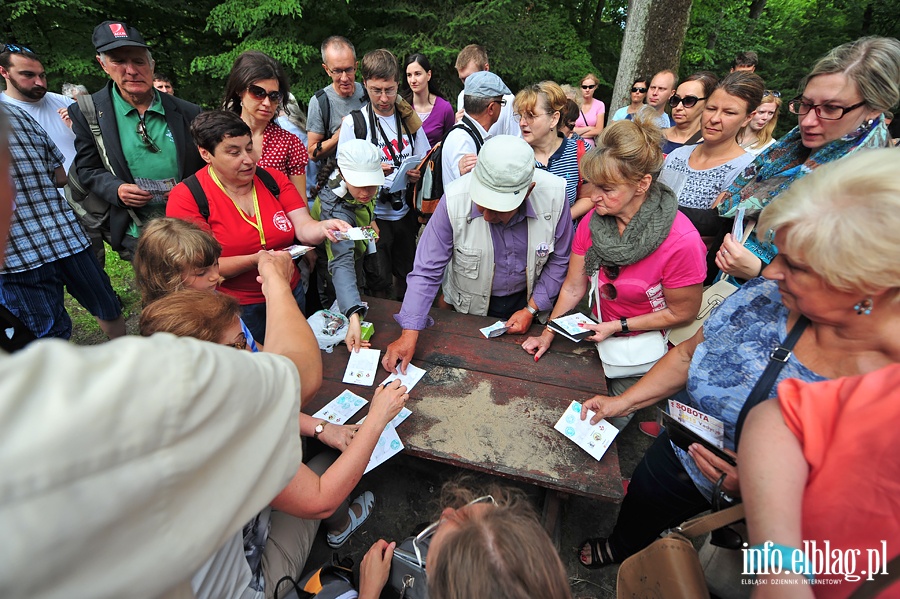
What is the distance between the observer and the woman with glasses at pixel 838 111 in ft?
6.88

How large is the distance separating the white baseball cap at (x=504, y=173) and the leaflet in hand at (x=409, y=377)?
1.02 m

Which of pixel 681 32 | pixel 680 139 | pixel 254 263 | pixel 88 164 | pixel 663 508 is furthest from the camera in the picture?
pixel 681 32

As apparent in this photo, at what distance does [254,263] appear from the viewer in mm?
2430

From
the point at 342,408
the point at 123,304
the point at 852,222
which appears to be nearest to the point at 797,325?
the point at 852,222

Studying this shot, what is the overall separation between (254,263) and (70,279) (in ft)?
6.22

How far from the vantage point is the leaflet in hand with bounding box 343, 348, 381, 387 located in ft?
7.54

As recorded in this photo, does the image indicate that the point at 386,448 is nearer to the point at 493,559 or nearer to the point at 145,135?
the point at 493,559

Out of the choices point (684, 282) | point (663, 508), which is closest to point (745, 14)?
point (684, 282)

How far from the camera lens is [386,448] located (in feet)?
6.45

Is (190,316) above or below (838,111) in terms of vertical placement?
below

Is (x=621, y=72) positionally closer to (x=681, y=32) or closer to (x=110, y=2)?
(x=681, y=32)

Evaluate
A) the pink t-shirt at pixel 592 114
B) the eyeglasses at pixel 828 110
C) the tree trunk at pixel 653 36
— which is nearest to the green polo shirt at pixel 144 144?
the eyeglasses at pixel 828 110

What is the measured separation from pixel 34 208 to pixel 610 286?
12.6ft

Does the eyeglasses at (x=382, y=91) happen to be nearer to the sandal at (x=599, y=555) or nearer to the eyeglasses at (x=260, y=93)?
the eyeglasses at (x=260, y=93)
